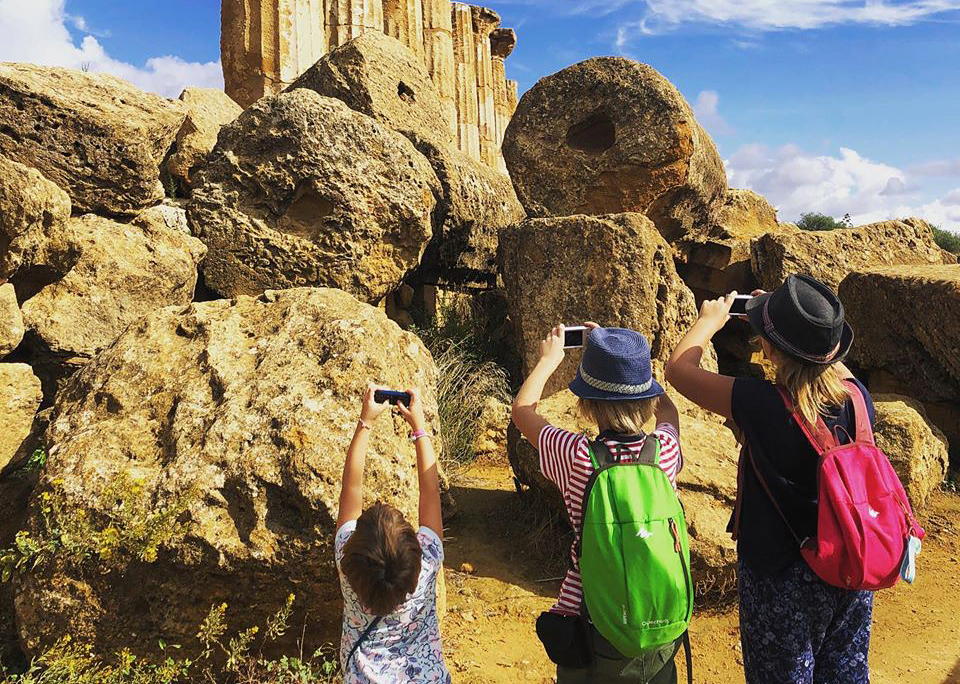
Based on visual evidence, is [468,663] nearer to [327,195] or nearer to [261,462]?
[261,462]

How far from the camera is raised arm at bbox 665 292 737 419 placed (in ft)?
6.68

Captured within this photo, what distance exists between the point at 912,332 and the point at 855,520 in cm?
459

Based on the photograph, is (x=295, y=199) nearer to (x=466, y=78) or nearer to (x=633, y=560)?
(x=633, y=560)

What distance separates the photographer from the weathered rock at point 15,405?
3.27 m

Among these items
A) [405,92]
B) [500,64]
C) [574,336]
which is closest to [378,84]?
[405,92]

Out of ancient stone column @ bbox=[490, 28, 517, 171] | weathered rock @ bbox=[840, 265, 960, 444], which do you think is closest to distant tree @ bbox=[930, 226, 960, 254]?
ancient stone column @ bbox=[490, 28, 517, 171]

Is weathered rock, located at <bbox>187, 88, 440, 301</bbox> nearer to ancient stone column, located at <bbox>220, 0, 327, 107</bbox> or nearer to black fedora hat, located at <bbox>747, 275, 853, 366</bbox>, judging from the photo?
black fedora hat, located at <bbox>747, 275, 853, 366</bbox>

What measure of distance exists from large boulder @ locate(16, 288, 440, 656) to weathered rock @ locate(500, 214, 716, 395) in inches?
93.7

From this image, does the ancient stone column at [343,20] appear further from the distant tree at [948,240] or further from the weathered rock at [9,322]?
the distant tree at [948,240]

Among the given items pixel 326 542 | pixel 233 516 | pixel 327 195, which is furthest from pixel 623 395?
pixel 327 195

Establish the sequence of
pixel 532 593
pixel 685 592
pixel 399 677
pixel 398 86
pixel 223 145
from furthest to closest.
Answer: pixel 398 86
pixel 223 145
pixel 532 593
pixel 399 677
pixel 685 592

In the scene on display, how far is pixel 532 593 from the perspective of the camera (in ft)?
12.2

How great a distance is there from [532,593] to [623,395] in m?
2.17

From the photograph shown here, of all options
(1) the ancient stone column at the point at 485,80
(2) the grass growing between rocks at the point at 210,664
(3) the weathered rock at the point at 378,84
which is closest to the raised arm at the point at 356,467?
(2) the grass growing between rocks at the point at 210,664
